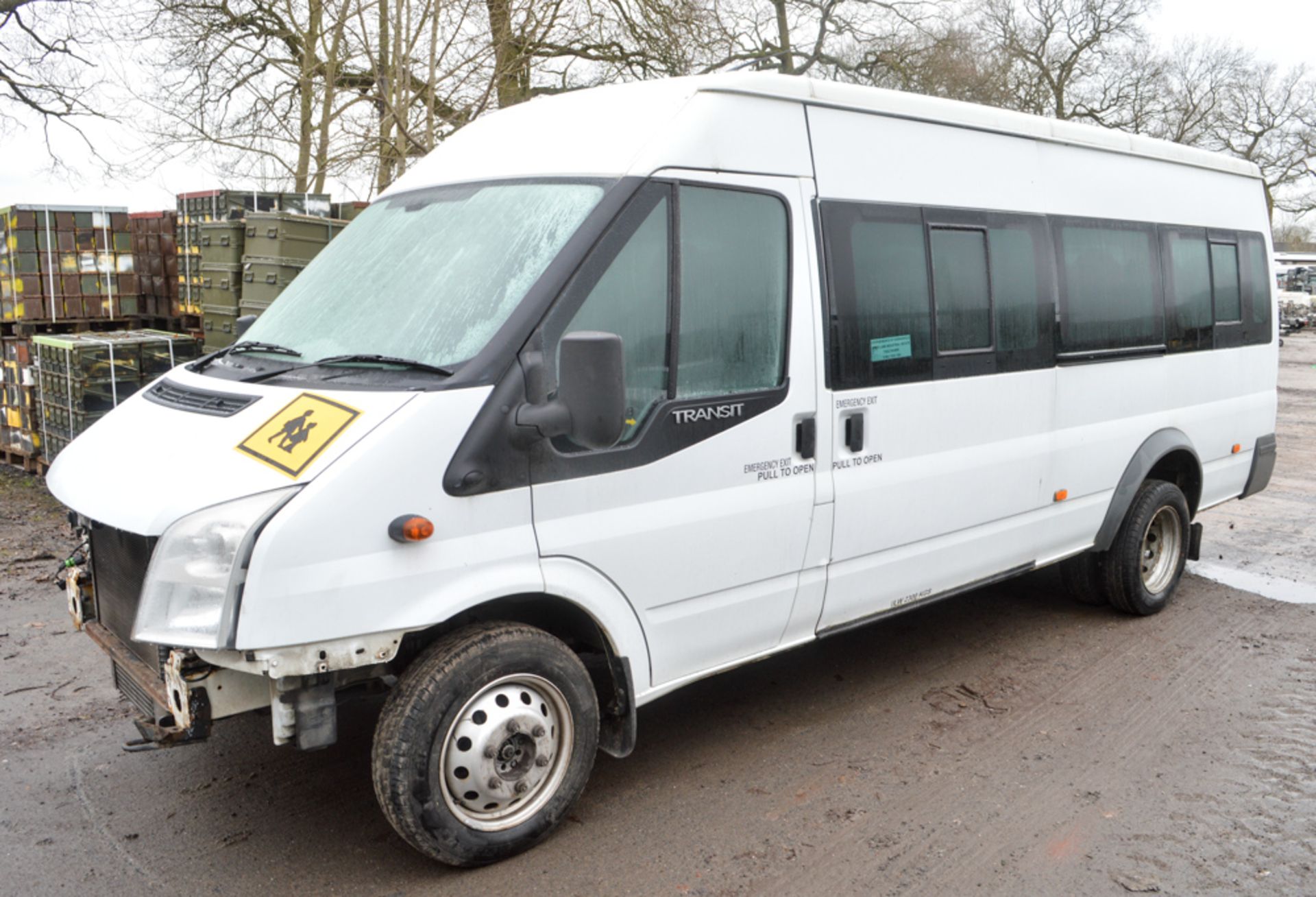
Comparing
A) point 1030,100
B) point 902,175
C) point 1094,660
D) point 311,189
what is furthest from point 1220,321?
point 1030,100

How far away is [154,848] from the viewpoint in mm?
3961

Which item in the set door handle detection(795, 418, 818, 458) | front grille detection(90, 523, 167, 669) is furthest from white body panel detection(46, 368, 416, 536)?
door handle detection(795, 418, 818, 458)

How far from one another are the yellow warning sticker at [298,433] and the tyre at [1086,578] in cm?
459

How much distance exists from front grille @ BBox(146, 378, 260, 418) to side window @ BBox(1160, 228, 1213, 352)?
16.8 feet

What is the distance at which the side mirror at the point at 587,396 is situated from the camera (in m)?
3.38

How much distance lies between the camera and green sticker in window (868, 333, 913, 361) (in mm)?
4723

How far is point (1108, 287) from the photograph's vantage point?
6.09 metres

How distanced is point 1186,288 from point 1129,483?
4.21 ft

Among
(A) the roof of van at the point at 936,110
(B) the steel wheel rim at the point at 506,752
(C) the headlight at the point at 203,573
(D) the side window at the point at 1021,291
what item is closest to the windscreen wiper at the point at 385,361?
(C) the headlight at the point at 203,573

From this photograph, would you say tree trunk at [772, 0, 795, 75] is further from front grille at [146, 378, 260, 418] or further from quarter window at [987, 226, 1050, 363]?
front grille at [146, 378, 260, 418]

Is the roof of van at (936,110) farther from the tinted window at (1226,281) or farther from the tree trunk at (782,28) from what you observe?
the tree trunk at (782,28)

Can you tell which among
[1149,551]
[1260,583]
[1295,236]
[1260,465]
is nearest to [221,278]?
[1149,551]

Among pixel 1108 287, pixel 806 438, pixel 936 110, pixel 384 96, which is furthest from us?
pixel 384 96

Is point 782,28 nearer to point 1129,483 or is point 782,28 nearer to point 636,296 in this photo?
point 1129,483
